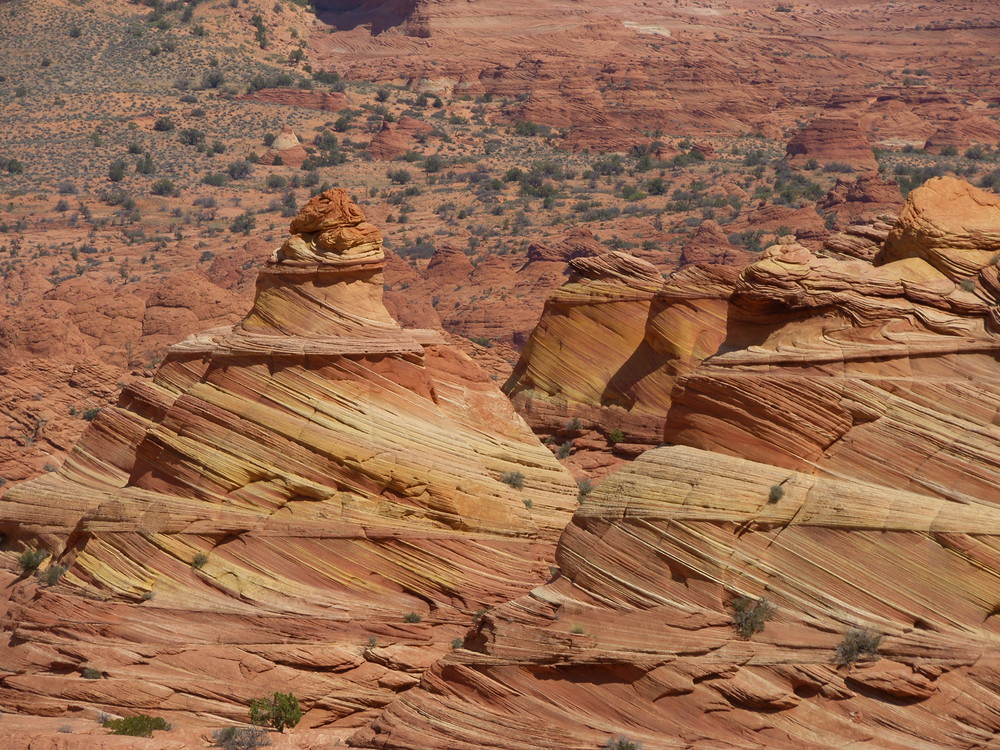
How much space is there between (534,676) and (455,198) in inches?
2785

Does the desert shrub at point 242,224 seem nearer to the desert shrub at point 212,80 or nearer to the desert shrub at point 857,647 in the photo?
the desert shrub at point 212,80

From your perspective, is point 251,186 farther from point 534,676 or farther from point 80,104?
point 534,676

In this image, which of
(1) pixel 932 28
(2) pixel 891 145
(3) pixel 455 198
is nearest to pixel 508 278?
(3) pixel 455 198

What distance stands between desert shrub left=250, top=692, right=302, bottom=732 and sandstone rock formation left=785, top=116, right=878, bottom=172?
75.7 metres

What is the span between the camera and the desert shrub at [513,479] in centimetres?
2392

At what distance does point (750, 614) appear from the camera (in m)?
16.0

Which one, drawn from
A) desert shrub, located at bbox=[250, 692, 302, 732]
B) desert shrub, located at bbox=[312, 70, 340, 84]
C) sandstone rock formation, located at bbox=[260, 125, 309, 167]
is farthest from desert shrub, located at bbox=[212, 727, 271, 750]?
desert shrub, located at bbox=[312, 70, 340, 84]

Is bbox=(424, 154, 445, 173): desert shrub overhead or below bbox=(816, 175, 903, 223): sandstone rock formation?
below

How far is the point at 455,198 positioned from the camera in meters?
86.1

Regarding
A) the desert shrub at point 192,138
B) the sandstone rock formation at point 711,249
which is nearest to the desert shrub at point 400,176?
the desert shrub at point 192,138

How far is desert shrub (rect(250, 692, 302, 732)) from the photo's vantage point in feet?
65.9

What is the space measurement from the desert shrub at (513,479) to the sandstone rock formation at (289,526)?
35 mm

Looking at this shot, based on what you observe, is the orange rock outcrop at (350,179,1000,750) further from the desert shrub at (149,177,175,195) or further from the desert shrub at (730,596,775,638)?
the desert shrub at (149,177,175,195)

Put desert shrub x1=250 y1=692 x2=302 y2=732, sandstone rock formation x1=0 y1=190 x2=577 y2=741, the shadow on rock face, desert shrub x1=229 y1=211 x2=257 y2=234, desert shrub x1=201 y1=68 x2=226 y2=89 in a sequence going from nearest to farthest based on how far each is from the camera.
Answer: desert shrub x1=250 y1=692 x2=302 y2=732 → sandstone rock formation x1=0 y1=190 x2=577 y2=741 → desert shrub x1=229 y1=211 x2=257 y2=234 → desert shrub x1=201 y1=68 x2=226 y2=89 → the shadow on rock face
